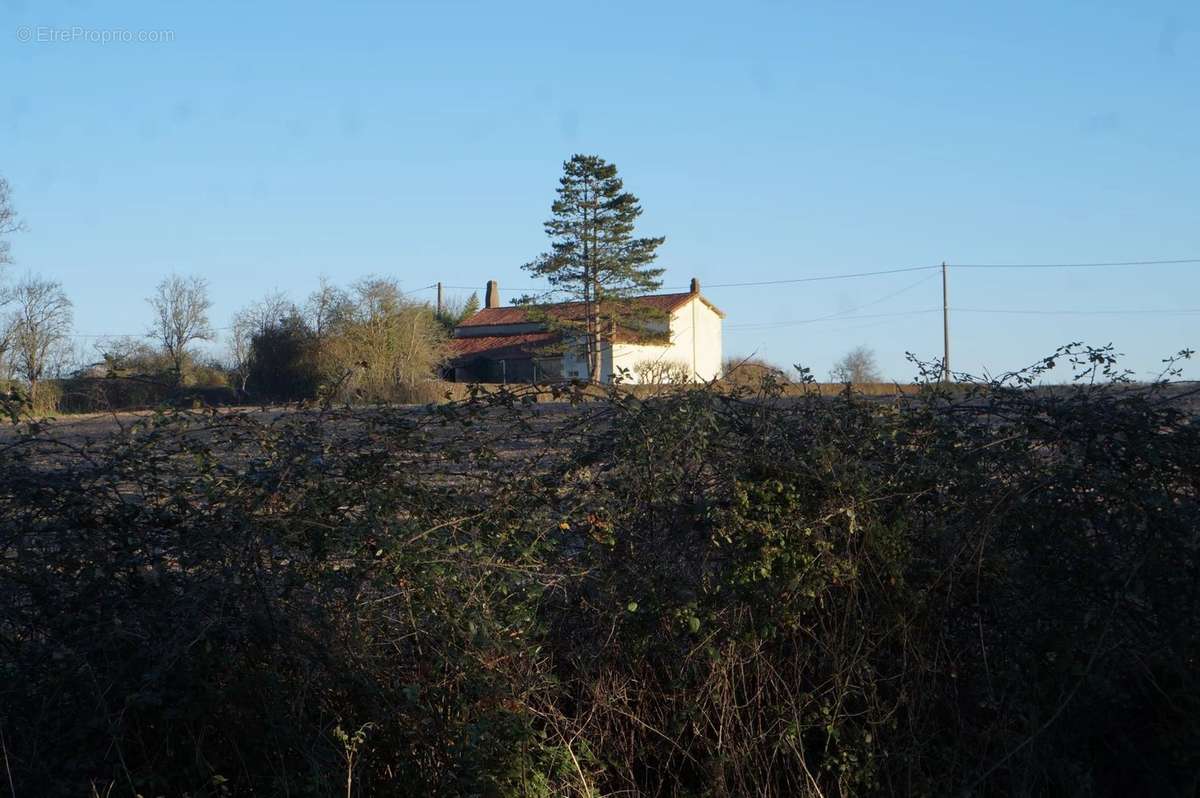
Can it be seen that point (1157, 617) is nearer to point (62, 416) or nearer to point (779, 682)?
point (779, 682)

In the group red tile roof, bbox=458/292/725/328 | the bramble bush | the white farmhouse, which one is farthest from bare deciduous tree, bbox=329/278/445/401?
the bramble bush

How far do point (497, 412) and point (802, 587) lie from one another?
1.68 metres

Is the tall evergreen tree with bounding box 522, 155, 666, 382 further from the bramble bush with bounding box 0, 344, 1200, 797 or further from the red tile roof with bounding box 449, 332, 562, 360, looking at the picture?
the bramble bush with bounding box 0, 344, 1200, 797

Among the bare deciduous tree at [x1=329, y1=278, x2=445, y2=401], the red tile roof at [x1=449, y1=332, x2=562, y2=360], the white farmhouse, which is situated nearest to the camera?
the bare deciduous tree at [x1=329, y1=278, x2=445, y2=401]

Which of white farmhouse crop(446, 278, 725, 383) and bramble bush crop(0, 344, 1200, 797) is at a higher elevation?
white farmhouse crop(446, 278, 725, 383)

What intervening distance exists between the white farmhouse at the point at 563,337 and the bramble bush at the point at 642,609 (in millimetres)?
39332

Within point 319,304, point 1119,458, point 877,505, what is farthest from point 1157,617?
point 319,304

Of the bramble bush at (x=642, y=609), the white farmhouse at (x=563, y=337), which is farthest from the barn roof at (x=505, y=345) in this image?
the bramble bush at (x=642, y=609)

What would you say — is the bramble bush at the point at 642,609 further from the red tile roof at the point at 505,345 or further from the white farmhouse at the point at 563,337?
the red tile roof at the point at 505,345

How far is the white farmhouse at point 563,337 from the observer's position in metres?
54.9

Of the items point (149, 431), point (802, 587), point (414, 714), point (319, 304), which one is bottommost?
point (414, 714)

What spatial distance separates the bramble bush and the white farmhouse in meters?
39.3

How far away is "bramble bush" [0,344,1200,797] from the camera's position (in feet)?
16.1

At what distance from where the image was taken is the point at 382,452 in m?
5.41
